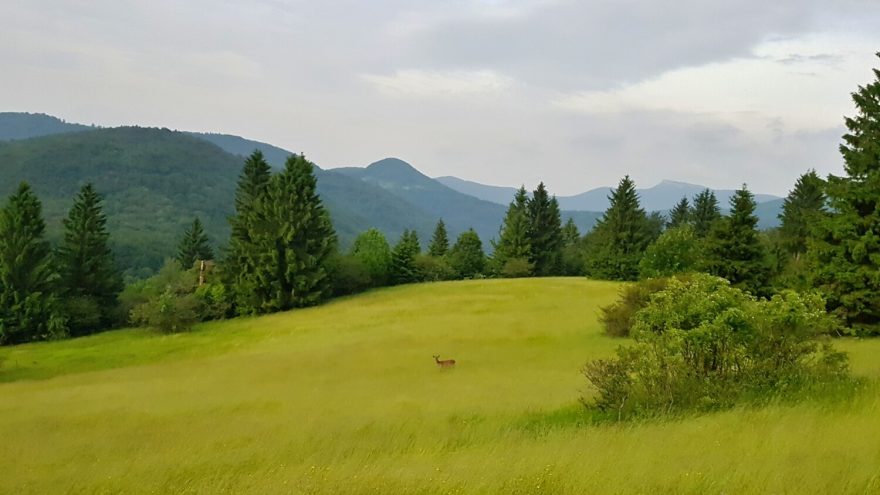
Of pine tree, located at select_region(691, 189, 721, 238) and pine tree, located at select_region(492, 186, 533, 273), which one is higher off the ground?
pine tree, located at select_region(691, 189, 721, 238)

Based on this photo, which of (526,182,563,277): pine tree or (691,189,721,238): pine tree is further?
(691,189,721,238): pine tree

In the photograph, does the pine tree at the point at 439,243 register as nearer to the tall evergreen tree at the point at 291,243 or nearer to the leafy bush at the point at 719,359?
the tall evergreen tree at the point at 291,243

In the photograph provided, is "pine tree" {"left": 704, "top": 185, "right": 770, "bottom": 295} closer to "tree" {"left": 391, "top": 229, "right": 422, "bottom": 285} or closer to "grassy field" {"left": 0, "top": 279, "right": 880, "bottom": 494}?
"grassy field" {"left": 0, "top": 279, "right": 880, "bottom": 494}

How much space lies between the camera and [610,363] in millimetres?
12562

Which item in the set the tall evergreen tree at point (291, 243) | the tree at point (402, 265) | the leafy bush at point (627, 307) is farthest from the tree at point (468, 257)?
the leafy bush at point (627, 307)

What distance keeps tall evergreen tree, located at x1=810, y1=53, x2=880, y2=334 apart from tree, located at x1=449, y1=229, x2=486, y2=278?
214 feet

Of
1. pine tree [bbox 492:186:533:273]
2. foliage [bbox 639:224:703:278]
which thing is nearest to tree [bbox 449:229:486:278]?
pine tree [bbox 492:186:533:273]

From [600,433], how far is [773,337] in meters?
5.04

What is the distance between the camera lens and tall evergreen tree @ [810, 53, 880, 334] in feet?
80.4

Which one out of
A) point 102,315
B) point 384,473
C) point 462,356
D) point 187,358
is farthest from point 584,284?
point 384,473

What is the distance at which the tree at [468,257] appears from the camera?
90.4 m

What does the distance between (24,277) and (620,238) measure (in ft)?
197

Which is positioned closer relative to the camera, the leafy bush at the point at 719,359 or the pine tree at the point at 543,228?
the leafy bush at the point at 719,359

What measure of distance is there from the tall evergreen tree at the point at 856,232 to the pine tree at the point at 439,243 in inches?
2883
